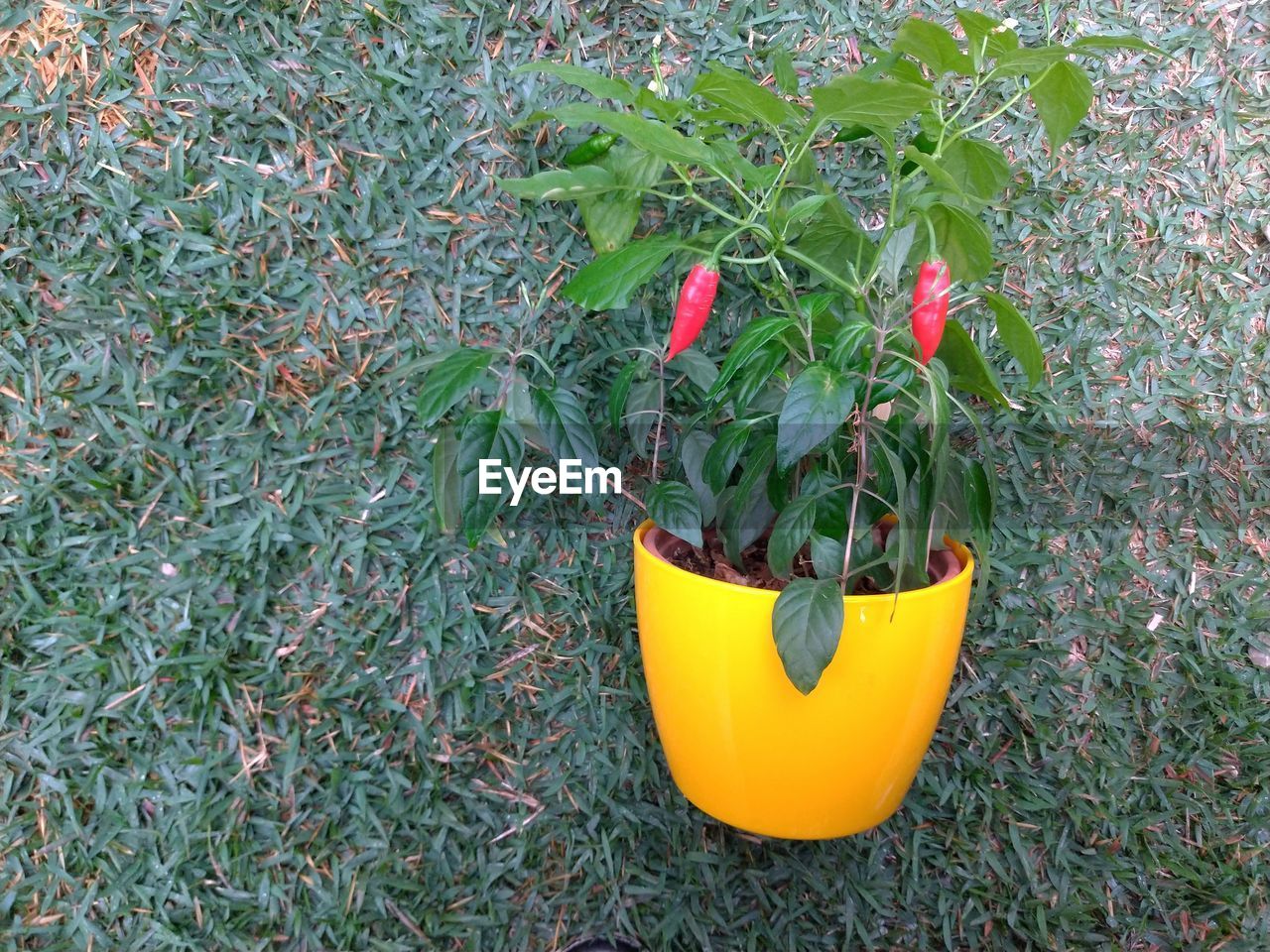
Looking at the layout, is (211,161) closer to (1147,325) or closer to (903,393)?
(903,393)

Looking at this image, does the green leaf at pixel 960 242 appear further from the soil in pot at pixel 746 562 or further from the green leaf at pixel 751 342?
the soil in pot at pixel 746 562

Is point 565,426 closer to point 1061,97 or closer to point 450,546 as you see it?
point 450,546

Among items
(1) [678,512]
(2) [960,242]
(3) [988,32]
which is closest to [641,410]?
(1) [678,512]

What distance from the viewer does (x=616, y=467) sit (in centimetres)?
105

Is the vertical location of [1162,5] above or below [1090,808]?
above

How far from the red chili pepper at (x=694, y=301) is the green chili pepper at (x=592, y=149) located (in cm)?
23

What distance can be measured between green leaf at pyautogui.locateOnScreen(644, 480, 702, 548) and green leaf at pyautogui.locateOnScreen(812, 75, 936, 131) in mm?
351

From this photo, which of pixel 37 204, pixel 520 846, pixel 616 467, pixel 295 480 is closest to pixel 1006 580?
pixel 616 467

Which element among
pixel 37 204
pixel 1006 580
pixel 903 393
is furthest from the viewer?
pixel 1006 580

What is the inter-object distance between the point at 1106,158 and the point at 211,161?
101 cm

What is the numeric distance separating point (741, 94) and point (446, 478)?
0.45 metres

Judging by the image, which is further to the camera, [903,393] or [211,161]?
[211,161]

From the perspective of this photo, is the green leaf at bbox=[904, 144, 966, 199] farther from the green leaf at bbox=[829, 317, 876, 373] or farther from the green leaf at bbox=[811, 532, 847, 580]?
the green leaf at bbox=[811, 532, 847, 580]

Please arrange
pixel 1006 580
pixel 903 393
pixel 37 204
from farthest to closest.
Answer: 1. pixel 1006 580
2. pixel 37 204
3. pixel 903 393
